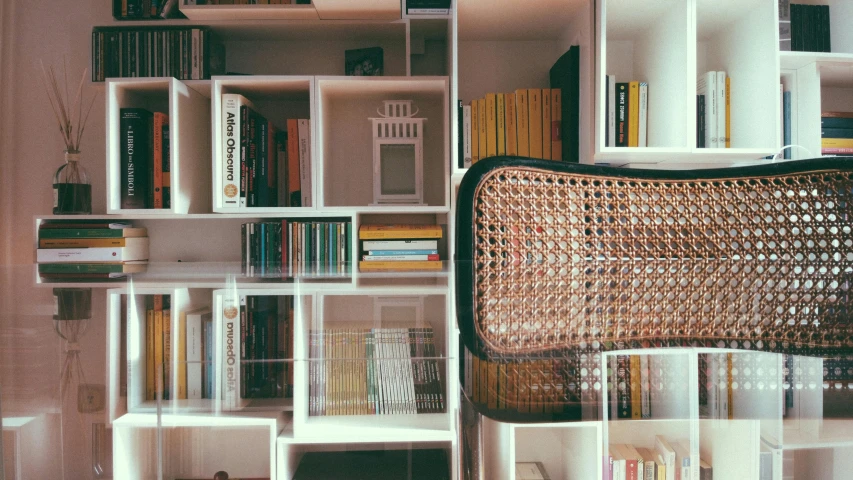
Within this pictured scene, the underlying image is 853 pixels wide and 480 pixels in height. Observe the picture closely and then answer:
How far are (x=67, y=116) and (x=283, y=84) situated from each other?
81cm

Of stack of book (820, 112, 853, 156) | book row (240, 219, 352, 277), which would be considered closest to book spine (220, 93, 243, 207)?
book row (240, 219, 352, 277)

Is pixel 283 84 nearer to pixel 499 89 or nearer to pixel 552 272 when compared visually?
pixel 499 89

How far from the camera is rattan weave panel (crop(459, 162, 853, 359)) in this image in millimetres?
390

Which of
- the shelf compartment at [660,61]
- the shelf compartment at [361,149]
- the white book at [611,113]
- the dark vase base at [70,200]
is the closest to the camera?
the shelf compartment at [660,61]

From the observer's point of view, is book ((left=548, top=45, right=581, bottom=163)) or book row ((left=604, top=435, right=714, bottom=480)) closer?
book row ((left=604, top=435, right=714, bottom=480))

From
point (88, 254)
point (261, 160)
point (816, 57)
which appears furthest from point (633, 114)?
point (88, 254)

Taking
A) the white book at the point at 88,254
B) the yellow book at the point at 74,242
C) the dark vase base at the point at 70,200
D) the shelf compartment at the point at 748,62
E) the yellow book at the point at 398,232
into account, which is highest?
the shelf compartment at the point at 748,62

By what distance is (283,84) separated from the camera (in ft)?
5.37

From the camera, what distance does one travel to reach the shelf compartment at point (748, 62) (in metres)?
1.45

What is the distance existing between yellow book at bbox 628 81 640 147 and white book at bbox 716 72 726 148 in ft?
0.76

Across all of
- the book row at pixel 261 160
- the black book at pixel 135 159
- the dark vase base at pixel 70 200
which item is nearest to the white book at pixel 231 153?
the book row at pixel 261 160

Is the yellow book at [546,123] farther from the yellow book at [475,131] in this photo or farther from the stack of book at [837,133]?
the stack of book at [837,133]

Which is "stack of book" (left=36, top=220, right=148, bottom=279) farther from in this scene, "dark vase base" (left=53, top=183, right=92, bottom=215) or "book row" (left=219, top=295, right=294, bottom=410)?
"book row" (left=219, top=295, right=294, bottom=410)

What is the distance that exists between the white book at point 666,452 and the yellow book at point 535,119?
1.29 metres
